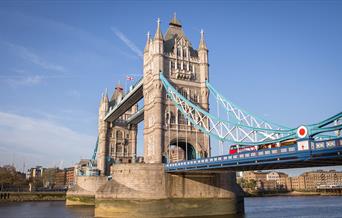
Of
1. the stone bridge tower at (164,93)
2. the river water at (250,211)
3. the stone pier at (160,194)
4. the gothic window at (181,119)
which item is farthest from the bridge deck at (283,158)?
the river water at (250,211)

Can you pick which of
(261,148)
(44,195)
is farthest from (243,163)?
(44,195)

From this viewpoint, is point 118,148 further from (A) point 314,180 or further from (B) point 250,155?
(A) point 314,180

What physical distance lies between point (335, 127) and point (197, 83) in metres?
26.8

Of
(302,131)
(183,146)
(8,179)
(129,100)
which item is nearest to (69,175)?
(8,179)

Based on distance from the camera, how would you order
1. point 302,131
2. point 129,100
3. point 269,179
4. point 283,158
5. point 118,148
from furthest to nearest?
1. point 269,179
2. point 118,148
3. point 129,100
4. point 283,158
5. point 302,131

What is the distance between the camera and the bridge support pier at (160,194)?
36.2 metres

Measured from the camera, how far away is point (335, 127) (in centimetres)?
2152

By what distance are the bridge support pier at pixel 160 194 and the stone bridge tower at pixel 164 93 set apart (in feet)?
13.2

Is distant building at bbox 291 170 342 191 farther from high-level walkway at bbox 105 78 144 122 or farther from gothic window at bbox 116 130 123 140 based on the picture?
high-level walkway at bbox 105 78 144 122

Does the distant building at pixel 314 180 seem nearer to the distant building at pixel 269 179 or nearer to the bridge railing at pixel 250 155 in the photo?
the distant building at pixel 269 179

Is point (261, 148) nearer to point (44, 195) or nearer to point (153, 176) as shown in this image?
point (153, 176)

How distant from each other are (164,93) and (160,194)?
13.5 meters

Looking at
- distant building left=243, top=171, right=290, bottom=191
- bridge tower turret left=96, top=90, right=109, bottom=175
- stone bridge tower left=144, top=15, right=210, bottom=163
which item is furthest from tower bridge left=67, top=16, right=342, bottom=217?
distant building left=243, top=171, right=290, bottom=191

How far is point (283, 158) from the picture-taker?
25109 millimetres
